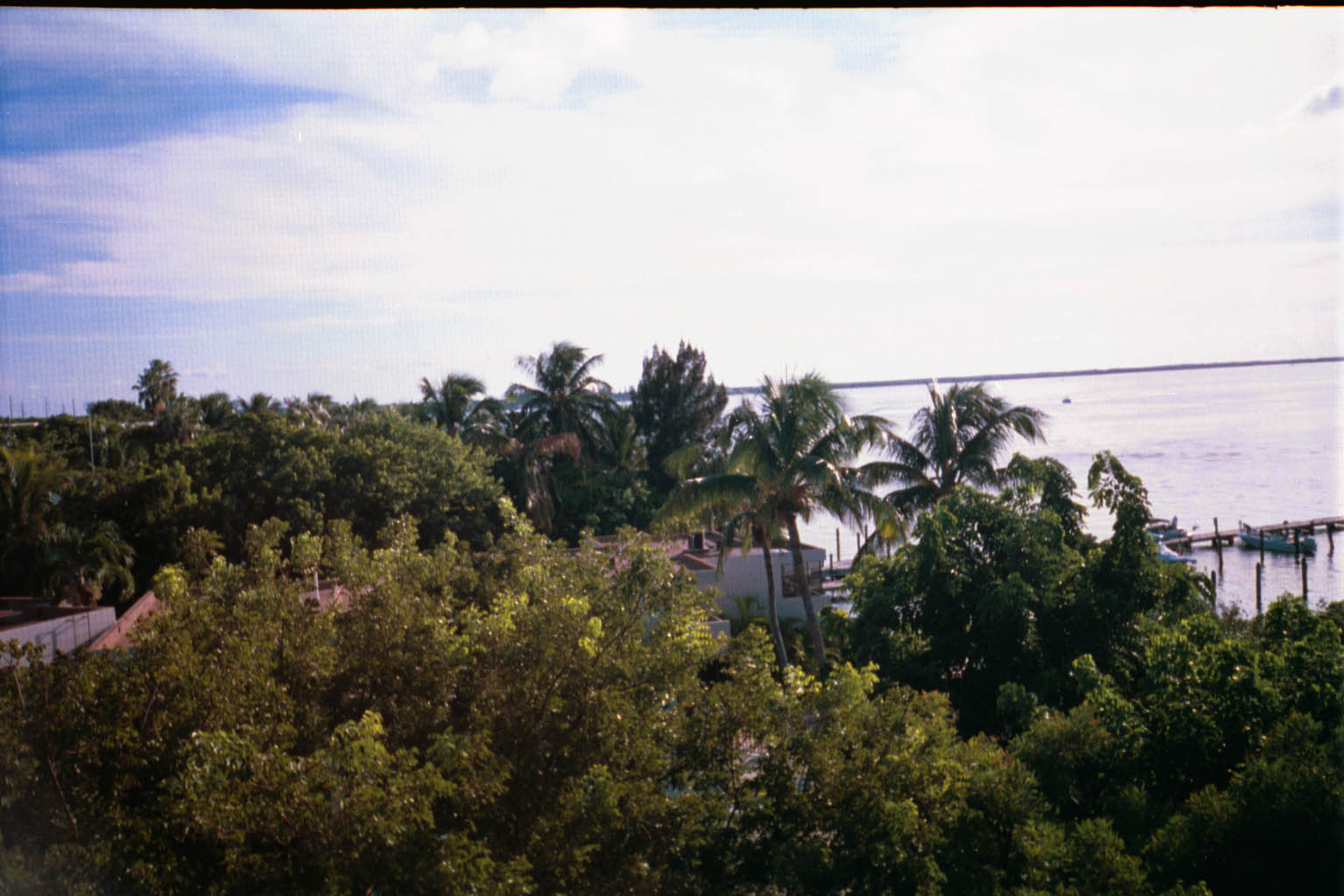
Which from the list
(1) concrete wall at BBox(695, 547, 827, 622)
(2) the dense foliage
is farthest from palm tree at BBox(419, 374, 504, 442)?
(2) the dense foliage

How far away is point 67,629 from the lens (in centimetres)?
1117

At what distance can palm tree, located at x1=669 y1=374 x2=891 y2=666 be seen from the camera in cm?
1394

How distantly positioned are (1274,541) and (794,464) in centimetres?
3192

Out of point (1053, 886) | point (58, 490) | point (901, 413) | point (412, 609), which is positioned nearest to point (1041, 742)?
point (1053, 886)

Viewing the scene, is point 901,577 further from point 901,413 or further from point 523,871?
point 901,413

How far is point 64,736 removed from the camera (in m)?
3.71

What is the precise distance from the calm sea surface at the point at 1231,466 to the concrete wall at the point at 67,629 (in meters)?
11.3

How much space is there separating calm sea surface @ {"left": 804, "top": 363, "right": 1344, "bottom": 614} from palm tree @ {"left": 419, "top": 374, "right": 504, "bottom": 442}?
11.9 m

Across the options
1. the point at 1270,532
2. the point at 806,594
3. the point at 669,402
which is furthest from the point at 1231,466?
the point at 806,594

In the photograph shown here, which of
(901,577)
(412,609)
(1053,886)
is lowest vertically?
(1053,886)

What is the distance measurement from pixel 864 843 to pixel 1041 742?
1745mm

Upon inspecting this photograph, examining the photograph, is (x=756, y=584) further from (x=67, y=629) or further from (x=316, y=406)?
(x=316, y=406)

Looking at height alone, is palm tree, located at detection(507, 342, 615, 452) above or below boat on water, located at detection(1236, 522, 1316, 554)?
above

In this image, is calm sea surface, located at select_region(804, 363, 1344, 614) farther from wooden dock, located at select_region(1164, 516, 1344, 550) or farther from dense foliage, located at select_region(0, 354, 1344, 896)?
dense foliage, located at select_region(0, 354, 1344, 896)
